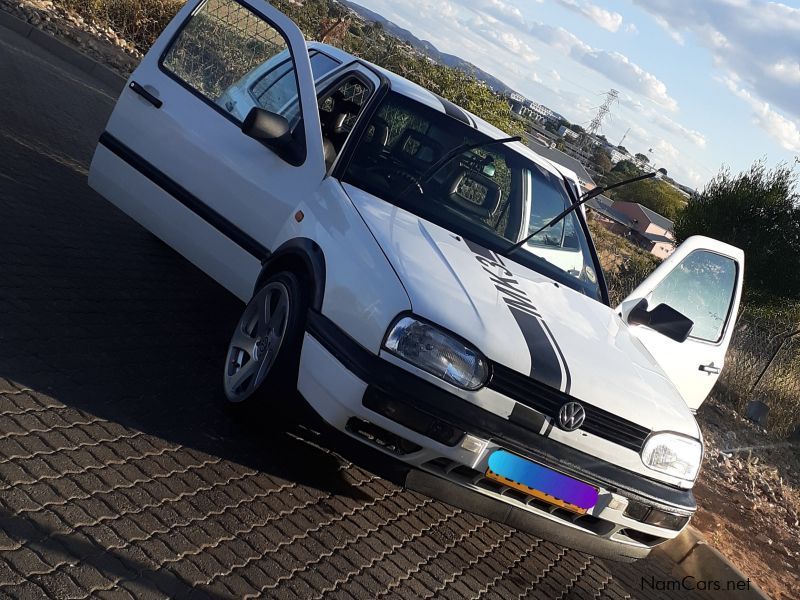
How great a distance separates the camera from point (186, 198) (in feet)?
17.3

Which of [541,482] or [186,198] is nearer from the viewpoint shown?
[541,482]

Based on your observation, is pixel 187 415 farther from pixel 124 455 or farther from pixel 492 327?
pixel 492 327

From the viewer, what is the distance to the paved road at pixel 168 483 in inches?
125

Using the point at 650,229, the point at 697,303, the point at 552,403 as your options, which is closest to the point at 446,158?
the point at 552,403

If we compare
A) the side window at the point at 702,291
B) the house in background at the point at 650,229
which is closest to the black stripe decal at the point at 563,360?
the side window at the point at 702,291

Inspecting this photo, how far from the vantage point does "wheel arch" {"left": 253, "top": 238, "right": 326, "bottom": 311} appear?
401 cm

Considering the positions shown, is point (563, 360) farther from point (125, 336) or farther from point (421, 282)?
point (125, 336)

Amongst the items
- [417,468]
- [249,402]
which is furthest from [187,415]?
[417,468]

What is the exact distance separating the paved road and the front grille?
62 centimetres

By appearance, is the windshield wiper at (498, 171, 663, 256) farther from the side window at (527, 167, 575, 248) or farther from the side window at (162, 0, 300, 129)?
the side window at (162, 0, 300, 129)

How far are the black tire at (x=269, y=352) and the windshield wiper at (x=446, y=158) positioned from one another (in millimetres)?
875

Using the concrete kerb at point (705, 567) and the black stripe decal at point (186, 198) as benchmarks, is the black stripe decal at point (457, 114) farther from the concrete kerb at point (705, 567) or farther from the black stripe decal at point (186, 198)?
the concrete kerb at point (705, 567)

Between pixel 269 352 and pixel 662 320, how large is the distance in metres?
2.33

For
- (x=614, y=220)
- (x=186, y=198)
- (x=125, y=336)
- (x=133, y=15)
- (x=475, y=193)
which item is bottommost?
(x=125, y=336)
